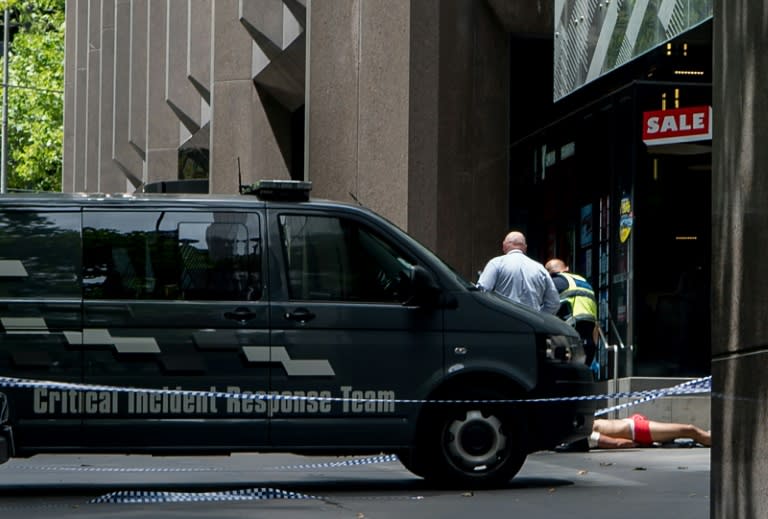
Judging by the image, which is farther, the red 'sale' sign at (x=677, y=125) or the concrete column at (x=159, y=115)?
the concrete column at (x=159, y=115)

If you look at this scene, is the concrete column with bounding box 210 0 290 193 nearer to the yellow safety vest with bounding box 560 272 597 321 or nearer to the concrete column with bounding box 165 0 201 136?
the concrete column with bounding box 165 0 201 136

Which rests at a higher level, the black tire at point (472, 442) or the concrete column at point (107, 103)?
the concrete column at point (107, 103)

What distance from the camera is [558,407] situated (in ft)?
37.4

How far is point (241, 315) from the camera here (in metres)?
11.0

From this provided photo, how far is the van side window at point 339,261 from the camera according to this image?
36.7 ft

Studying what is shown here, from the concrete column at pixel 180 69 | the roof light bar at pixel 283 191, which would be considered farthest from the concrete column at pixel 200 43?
the roof light bar at pixel 283 191

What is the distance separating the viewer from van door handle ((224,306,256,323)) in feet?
36.1

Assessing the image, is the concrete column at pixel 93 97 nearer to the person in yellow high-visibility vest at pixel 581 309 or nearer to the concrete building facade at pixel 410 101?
the concrete building facade at pixel 410 101

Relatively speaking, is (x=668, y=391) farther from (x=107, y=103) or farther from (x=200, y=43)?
(x=107, y=103)

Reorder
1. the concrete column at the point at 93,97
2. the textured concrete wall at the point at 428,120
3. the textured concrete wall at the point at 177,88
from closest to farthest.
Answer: the textured concrete wall at the point at 428,120, the textured concrete wall at the point at 177,88, the concrete column at the point at 93,97

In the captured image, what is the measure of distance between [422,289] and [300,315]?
829 millimetres

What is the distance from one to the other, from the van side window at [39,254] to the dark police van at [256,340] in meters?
0.01

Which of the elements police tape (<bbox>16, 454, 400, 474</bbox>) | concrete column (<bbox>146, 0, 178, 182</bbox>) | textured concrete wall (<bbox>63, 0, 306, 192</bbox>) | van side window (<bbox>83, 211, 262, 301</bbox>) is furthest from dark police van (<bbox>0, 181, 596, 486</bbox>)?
concrete column (<bbox>146, 0, 178, 182</bbox>)

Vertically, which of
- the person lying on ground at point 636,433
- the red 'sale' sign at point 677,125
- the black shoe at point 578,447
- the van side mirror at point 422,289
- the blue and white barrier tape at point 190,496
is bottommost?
the black shoe at point 578,447
